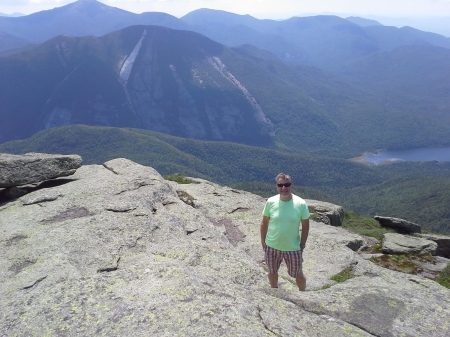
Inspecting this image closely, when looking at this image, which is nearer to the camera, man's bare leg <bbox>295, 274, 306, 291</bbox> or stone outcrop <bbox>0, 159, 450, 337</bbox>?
stone outcrop <bbox>0, 159, 450, 337</bbox>

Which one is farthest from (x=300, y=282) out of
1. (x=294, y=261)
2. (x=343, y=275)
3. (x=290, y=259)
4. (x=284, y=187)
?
(x=284, y=187)

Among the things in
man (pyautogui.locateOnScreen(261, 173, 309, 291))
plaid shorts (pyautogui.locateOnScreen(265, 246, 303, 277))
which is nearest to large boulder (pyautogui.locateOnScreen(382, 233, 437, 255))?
man (pyautogui.locateOnScreen(261, 173, 309, 291))

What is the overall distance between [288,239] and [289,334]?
4.96m

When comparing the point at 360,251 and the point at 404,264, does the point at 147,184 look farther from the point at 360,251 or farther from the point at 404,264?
the point at 404,264

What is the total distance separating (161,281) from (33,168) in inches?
683

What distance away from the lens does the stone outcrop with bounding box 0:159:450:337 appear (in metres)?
9.33

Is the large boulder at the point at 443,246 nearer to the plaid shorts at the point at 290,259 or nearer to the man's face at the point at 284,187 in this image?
the plaid shorts at the point at 290,259

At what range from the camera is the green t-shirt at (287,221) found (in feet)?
44.8

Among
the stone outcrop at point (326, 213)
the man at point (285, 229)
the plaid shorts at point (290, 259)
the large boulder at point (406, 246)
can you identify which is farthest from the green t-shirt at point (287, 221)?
the stone outcrop at point (326, 213)

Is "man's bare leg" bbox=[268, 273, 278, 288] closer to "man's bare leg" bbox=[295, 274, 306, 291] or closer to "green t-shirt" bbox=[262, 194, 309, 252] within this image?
"green t-shirt" bbox=[262, 194, 309, 252]

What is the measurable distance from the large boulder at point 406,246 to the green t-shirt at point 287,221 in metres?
16.8

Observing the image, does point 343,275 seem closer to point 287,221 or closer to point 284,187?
point 287,221

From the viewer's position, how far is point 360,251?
1054 inches

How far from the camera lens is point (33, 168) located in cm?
2419
